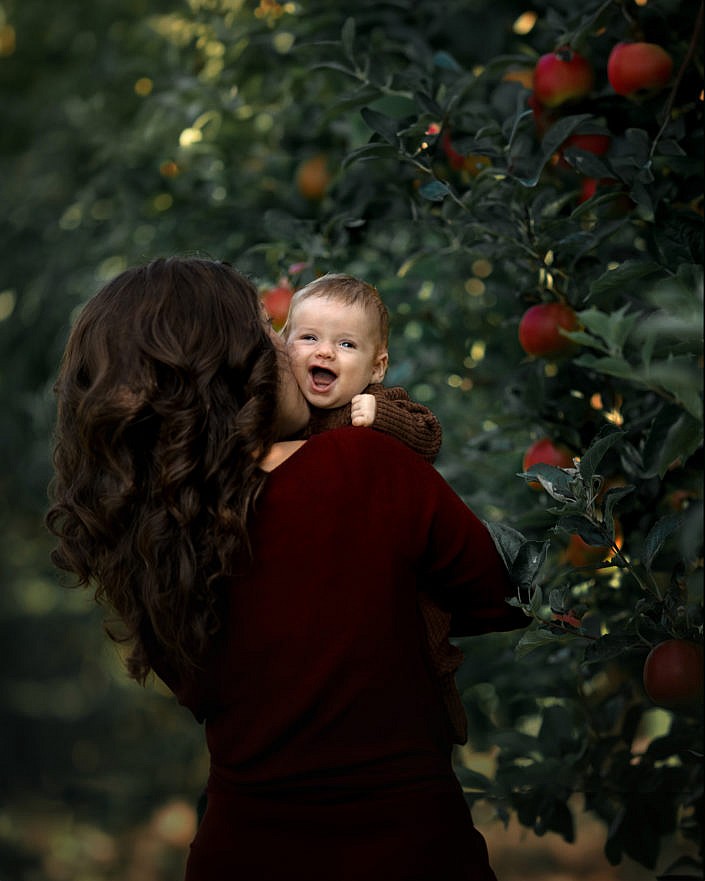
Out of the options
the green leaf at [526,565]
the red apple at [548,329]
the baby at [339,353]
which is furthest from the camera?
the red apple at [548,329]

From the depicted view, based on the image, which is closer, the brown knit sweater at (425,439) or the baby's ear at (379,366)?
the brown knit sweater at (425,439)

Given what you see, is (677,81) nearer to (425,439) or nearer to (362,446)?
(425,439)

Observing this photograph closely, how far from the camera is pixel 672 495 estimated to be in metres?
1.97

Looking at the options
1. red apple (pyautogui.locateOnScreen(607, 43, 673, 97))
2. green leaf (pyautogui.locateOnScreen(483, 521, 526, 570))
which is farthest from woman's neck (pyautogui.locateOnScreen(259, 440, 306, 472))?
red apple (pyautogui.locateOnScreen(607, 43, 673, 97))

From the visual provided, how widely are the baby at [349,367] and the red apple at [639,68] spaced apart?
0.52 meters

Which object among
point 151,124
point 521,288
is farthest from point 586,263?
point 151,124

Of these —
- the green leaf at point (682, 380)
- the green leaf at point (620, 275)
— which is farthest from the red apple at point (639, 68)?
the green leaf at point (682, 380)

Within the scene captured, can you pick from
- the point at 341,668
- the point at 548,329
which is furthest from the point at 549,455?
the point at 341,668

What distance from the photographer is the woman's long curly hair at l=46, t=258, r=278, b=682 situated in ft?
4.29

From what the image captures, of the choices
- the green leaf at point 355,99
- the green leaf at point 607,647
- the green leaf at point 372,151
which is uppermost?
the green leaf at point 372,151

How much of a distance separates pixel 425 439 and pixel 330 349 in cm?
18

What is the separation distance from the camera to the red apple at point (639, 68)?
5.69 feet

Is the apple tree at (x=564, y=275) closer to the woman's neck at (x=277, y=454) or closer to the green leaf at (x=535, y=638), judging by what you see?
the green leaf at (x=535, y=638)

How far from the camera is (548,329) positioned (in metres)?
1.80
